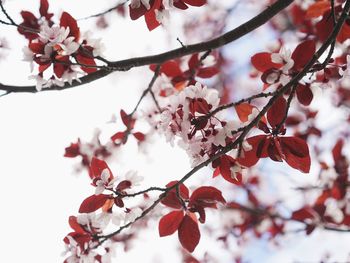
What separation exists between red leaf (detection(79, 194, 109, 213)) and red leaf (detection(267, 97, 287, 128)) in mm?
614

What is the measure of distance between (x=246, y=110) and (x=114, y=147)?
1.26 meters

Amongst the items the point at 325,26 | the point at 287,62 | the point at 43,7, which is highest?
the point at 43,7

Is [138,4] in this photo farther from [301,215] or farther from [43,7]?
[301,215]

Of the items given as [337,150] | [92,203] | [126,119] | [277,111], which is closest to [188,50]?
[277,111]

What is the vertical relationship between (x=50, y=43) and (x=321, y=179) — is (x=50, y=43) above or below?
above

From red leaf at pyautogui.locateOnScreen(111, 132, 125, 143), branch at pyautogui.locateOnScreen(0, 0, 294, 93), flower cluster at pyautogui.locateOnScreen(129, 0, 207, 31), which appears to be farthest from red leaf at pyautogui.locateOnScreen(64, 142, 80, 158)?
flower cluster at pyautogui.locateOnScreen(129, 0, 207, 31)

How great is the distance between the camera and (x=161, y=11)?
49.2 inches

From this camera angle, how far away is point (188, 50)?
55.3 inches

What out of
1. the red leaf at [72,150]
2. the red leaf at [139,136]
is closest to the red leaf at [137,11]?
the red leaf at [139,136]

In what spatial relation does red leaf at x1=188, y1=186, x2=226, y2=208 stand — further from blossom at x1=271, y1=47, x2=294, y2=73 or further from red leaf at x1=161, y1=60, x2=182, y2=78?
red leaf at x1=161, y1=60, x2=182, y2=78

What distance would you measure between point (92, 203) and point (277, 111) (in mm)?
682

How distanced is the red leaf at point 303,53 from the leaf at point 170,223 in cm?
64

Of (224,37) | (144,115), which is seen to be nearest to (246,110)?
(224,37)

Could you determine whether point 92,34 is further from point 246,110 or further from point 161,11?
point 246,110
